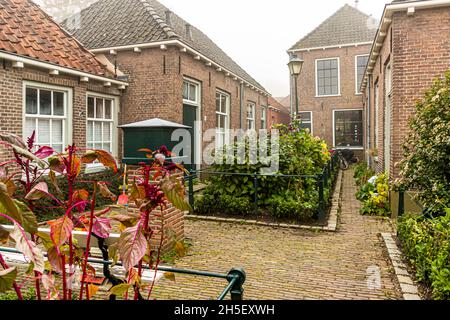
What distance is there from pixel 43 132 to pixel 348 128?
18523mm

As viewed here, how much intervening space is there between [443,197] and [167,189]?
17.6 ft

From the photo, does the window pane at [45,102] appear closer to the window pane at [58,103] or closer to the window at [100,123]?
the window pane at [58,103]

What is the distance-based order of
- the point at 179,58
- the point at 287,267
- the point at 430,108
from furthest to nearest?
the point at 179,58, the point at 430,108, the point at 287,267

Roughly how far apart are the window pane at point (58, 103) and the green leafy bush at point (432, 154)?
323 inches

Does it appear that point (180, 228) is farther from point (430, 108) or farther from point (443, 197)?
point (430, 108)

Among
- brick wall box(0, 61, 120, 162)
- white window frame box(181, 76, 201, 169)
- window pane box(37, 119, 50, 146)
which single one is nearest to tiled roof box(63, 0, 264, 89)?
white window frame box(181, 76, 201, 169)

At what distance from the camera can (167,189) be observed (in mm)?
1675

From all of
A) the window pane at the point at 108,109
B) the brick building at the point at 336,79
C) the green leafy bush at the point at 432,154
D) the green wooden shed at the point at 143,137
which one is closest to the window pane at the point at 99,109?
the window pane at the point at 108,109

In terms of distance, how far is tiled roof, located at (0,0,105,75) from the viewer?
26.9 feet

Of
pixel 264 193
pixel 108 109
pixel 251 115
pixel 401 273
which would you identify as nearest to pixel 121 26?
pixel 108 109

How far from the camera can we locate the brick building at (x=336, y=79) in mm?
22172

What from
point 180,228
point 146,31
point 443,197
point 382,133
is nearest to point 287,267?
point 180,228

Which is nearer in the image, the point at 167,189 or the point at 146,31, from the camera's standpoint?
the point at 167,189
